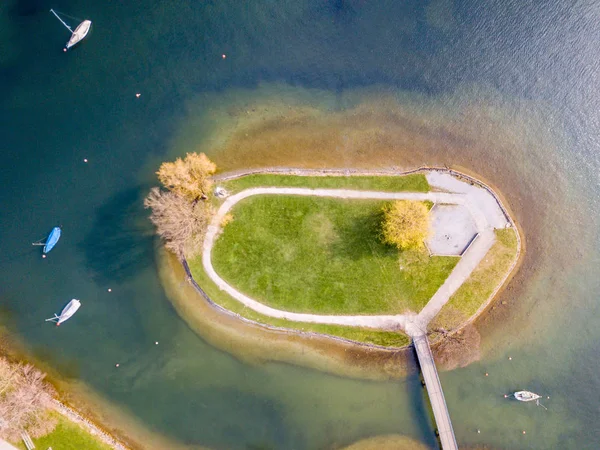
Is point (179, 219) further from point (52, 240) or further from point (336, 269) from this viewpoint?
point (336, 269)

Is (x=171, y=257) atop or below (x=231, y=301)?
atop

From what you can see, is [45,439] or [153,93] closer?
[45,439]

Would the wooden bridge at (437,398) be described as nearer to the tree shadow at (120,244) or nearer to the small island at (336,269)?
the small island at (336,269)

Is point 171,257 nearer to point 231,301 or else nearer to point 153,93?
point 231,301

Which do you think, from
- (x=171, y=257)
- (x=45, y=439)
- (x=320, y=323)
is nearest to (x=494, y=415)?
(x=320, y=323)

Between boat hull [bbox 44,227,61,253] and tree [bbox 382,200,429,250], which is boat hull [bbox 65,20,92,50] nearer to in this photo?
boat hull [bbox 44,227,61,253]

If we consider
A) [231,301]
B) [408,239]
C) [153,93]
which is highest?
[153,93]
